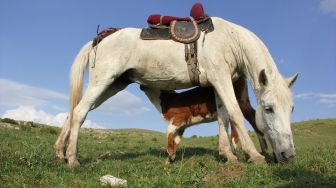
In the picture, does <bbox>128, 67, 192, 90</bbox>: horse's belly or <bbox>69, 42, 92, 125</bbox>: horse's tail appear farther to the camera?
<bbox>69, 42, 92, 125</bbox>: horse's tail

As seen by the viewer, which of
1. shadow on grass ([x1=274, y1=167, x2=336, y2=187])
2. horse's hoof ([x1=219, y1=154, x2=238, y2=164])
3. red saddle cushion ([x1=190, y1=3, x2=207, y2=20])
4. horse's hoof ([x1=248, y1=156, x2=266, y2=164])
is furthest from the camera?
red saddle cushion ([x1=190, y1=3, x2=207, y2=20])

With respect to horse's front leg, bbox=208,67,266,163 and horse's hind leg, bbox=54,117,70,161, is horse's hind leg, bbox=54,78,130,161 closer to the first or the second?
horse's hind leg, bbox=54,117,70,161

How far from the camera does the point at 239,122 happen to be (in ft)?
27.4

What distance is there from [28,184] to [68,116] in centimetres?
414

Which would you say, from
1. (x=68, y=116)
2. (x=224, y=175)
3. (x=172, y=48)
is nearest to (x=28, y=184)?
(x=224, y=175)

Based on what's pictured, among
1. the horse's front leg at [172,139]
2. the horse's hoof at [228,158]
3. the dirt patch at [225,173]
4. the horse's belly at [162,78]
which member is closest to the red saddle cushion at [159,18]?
the horse's belly at [162,78]

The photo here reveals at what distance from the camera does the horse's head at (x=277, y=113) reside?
7688mm

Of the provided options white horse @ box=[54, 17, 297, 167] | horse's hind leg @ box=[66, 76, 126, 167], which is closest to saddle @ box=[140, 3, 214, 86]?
white horse @ box=[54, 17, 297, 167]

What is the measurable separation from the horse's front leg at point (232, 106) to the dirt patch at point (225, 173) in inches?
54.1

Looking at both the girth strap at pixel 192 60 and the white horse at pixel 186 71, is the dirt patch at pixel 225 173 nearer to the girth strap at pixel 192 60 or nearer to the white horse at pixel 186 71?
the white horse at pixel 186 71

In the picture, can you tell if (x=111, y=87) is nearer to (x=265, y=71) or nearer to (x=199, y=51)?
(x=199, y=51)

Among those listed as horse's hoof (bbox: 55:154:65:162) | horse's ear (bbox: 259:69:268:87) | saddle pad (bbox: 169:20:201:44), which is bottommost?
horse's hoof (bbox: 55:154:65:162)

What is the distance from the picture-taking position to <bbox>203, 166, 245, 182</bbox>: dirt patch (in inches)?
240

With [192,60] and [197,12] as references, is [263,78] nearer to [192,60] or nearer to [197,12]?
[192,60]
